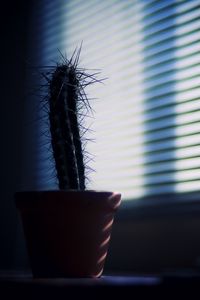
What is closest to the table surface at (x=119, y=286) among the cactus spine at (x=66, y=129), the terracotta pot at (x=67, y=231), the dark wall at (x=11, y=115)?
the terracotta pot at (x=67, y=231)

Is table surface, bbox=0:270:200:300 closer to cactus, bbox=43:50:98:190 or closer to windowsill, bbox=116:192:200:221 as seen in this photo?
cactus, bbox=43:50:98:190

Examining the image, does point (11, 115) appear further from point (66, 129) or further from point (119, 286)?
point (119, 286)

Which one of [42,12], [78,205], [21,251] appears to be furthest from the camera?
[42,12]

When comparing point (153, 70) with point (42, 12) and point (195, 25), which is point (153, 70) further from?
point (42, 12)

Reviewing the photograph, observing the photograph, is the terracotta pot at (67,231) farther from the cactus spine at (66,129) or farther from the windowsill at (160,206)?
the windowsill at (160,206)

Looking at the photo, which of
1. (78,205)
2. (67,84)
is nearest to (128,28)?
(67,84)
